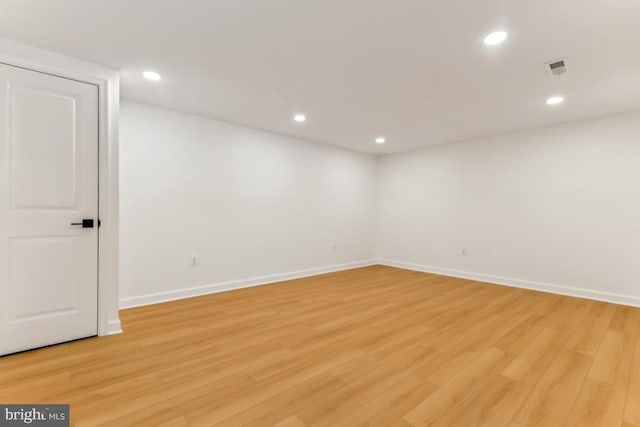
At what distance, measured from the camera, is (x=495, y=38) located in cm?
216

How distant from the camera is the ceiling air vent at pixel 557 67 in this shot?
8.28 feet

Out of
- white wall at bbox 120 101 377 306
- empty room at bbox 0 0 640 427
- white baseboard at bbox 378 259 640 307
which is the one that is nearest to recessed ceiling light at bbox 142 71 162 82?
empty room at bbox 0 0 640 427

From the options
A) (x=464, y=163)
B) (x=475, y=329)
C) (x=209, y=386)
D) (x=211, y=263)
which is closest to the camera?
(x=209, y=386)

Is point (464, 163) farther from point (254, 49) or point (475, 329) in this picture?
point (254, 49)

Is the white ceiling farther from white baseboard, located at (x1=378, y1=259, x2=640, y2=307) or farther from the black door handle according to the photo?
white baseboard, located at (x1=378, y1=259, x2=640, y2=307)

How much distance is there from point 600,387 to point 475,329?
3.23 feet

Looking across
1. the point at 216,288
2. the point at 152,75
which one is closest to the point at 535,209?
the point at 216,288

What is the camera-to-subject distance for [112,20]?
204cm

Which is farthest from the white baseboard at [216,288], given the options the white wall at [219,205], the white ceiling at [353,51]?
the white ceiling at [353,51]

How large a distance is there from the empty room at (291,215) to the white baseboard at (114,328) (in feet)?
0.10

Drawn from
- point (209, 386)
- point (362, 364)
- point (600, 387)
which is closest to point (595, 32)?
point (600, 387)

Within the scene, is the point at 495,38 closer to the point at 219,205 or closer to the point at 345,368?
the point at 345,368

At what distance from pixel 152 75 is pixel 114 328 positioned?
8.00ft

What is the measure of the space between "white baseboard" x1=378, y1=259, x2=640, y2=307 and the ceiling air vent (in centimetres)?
307
